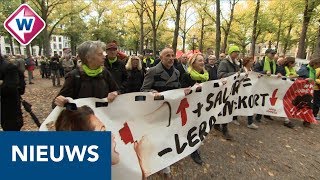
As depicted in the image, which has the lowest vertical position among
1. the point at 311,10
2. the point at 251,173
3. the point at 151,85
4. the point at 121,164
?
the point at 251,173

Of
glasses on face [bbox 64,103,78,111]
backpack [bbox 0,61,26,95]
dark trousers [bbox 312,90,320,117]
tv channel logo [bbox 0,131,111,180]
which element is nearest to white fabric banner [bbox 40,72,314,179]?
glasses on face [bbox 64,103,78,111]

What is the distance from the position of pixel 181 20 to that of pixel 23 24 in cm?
3402

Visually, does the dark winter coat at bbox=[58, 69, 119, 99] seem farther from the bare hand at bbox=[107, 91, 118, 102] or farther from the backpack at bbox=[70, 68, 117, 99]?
the bare hand at bbox=[107, 91, 118, 102]

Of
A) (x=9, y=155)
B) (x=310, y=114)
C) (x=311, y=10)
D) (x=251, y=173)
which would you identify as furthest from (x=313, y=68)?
(x=311, y=10)

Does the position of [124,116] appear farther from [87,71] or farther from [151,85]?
[151,85]

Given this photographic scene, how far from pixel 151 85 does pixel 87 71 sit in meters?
1.24

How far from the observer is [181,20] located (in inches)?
1554

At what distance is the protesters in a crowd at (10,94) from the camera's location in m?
3.88

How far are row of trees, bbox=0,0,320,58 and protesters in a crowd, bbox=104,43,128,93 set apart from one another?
1666 cm

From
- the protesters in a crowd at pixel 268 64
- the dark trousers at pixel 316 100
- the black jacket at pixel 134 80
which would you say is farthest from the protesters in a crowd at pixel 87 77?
the dark trousers at pixel 316 100

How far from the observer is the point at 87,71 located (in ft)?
10.8

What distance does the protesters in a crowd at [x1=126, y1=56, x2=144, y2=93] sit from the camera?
21.7 feet

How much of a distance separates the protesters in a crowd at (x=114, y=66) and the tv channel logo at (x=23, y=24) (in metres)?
2.16

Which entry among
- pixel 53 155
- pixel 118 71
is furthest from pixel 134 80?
pixel 53 155
